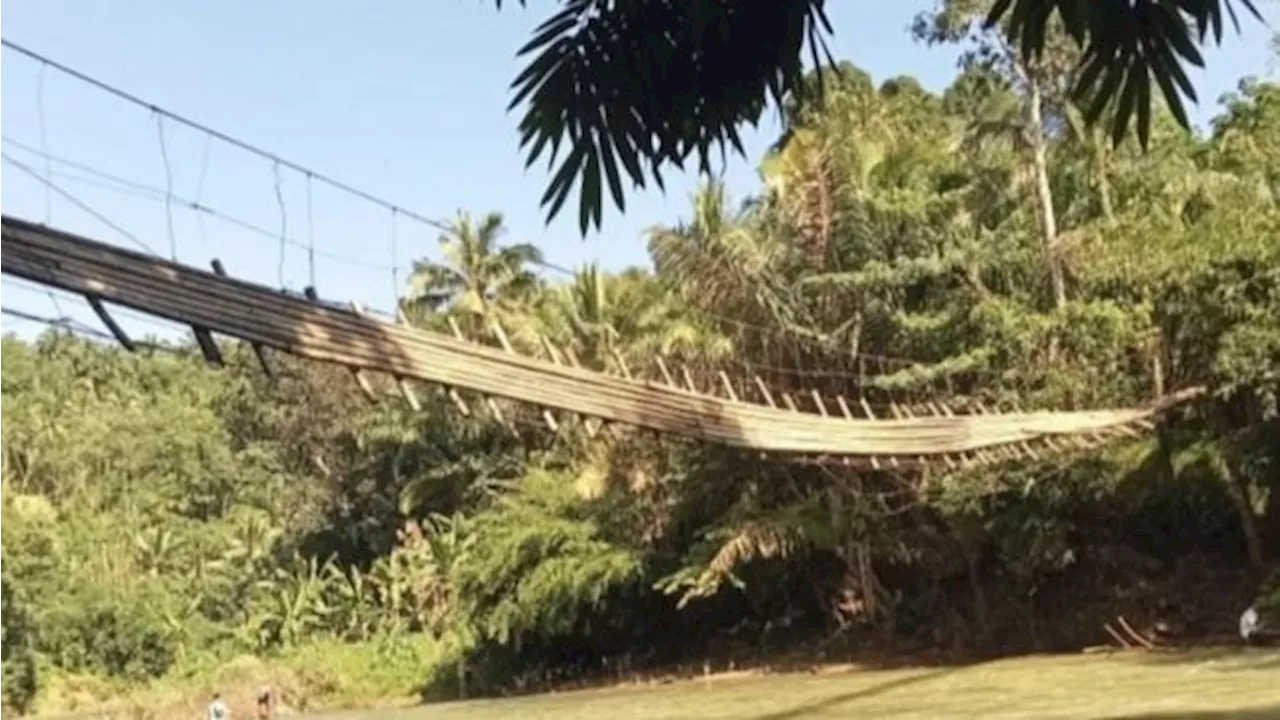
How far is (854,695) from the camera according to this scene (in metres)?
15.9

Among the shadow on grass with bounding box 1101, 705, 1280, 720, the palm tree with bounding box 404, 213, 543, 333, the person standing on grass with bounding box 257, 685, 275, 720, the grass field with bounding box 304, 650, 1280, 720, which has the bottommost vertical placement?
the shadow on grass with bounding box 1101, 705, 1280, 720

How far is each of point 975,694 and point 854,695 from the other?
185 cm

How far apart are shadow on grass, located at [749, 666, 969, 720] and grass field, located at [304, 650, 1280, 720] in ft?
0.06

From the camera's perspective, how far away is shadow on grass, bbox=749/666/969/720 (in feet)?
47.9

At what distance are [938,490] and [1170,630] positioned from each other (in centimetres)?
288

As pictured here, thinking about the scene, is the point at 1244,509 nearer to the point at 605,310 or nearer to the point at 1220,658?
the point at 1220,658

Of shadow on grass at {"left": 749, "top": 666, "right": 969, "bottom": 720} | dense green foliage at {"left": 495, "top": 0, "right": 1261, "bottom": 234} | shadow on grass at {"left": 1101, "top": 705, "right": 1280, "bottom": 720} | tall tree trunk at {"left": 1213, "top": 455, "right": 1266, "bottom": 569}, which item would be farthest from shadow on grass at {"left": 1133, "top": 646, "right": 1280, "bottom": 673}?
dense green foliage at {"left": 495, "top": 0, "right": 1261, "bottom": 234}

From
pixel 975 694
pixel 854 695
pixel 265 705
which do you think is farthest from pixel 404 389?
pixel 265 705

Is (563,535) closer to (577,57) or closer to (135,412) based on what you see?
(577,57)

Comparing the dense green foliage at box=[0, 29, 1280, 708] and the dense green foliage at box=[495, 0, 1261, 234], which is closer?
the dense green foliage at box=[495, 0, 1261, 234]

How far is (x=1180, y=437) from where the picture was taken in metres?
17.4

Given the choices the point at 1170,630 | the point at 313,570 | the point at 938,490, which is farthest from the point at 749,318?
the point at 313,570

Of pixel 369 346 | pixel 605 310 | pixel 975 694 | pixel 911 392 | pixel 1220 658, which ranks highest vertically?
pixel 605 310

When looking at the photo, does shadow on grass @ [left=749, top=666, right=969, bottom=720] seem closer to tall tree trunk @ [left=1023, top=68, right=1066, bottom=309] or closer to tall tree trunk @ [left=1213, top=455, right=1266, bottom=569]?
tall tree trunk @ [left=1213, top=455, right=1266, bottom=569]
